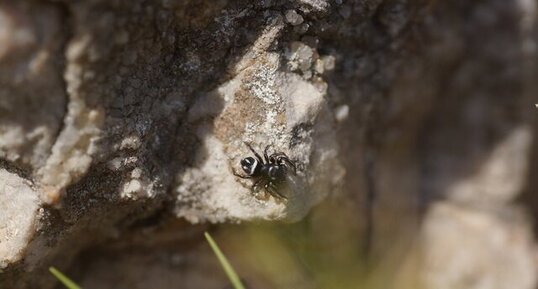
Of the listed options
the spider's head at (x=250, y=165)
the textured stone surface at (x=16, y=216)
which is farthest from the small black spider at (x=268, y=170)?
the textured stone surface at (x=16, y=216)

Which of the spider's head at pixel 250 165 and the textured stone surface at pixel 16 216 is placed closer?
the textured stone surface at pixel 16 216

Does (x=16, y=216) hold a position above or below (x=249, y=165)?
above

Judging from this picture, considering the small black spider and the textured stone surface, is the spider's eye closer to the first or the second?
the small black spider

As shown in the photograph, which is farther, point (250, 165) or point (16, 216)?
point (250, 165)

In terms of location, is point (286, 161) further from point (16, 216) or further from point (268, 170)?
point (16, 216)

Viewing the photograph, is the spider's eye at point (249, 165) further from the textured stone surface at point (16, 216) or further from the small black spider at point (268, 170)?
the textured stone surface at point (16, 216)

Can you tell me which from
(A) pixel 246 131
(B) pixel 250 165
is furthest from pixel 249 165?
(A) pixel 246 131
